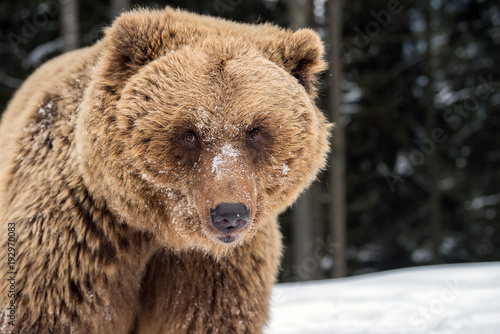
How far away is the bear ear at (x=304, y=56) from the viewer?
340 centimetres

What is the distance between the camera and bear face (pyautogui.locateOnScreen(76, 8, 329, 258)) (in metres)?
2.92

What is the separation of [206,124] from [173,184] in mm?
373

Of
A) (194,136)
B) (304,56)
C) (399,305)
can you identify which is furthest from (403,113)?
(194,136)

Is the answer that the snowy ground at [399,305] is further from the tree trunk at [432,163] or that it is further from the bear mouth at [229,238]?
the tree trunk at [432,163]

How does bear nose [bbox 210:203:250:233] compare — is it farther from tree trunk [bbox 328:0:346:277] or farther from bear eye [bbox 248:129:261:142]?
tree trunk [bbox 328:0:346:277]

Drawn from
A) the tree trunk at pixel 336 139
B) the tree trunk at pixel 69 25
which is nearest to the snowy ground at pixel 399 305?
the tree trunk at pixel 336 139

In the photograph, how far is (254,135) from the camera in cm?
304

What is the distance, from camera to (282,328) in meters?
5.19

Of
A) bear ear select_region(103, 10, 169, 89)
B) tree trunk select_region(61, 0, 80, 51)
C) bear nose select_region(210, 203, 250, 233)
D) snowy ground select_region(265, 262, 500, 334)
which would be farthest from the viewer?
tree trunk select_region(61, 0, 80, 51)

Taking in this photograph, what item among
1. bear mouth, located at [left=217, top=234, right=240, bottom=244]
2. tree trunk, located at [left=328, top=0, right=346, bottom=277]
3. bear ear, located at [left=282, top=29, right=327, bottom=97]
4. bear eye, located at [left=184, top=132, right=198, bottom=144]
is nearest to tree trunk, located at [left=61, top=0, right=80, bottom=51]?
tree trunk, located at [left=328, top=0, right=346, bottom=277]

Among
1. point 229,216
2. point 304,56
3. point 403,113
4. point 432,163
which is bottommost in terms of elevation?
point 432,163

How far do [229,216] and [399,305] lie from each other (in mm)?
3325

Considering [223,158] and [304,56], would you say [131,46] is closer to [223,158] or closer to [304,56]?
[223,158]

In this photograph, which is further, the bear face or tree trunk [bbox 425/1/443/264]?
tree trunk [bbox 425/1/443/264]
